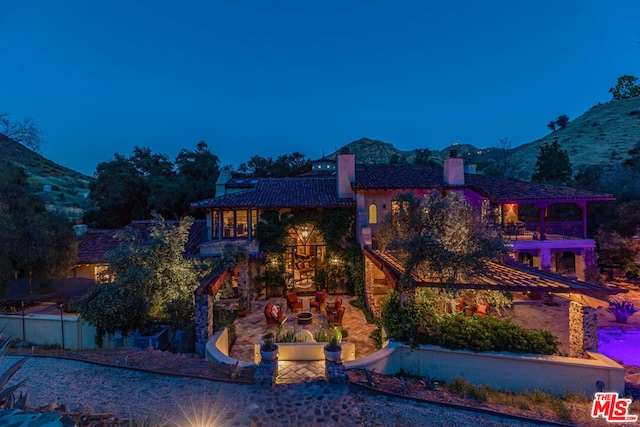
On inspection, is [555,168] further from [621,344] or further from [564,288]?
[564,288]

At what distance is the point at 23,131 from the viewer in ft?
42.3

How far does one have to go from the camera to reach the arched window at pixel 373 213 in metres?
17.2

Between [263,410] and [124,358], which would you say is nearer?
[263,410]

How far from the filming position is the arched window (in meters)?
17.2

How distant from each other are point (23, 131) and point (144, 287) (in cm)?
964

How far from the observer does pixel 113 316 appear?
31.5 feet

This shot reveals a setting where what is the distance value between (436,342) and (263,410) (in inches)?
207

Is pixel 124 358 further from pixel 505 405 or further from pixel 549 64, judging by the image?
pixel 549 64

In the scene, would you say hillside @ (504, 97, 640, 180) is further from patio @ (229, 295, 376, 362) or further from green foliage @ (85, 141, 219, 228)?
green foliage @ (85, 141, 219, 228)

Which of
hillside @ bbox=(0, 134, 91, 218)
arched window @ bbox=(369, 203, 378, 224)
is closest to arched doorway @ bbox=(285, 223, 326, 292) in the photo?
arched window @ bbox=(369, 203, 378, 224)

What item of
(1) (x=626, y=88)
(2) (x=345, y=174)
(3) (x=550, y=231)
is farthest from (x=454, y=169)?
(1) (x=626, y=88)

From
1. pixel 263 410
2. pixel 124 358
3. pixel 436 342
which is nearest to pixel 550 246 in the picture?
pixel 436 342

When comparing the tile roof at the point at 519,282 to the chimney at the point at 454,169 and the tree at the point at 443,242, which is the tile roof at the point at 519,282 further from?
the chimney at the point at 454,169

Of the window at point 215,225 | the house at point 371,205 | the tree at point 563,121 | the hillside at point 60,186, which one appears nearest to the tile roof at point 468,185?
the house at point 371,205
